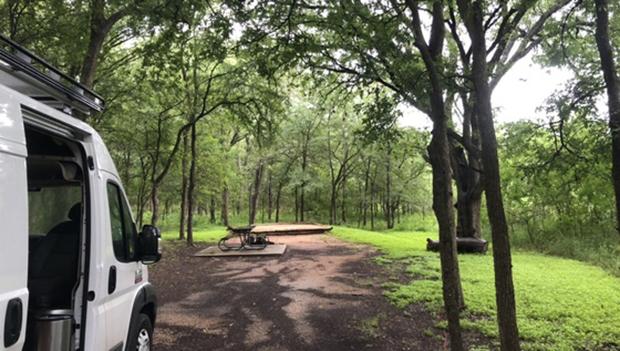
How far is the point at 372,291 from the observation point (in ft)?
27.3

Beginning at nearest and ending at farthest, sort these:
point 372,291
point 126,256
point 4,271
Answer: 1. point 4,271
2. point 126,256
3. point 372,291

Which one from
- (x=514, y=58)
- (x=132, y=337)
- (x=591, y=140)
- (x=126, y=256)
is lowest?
(x=132, y=337)

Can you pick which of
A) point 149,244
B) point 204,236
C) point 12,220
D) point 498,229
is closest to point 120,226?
point 149,244

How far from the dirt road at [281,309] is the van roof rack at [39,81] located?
3.33 m

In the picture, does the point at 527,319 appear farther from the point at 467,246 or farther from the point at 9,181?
the point at 467,246

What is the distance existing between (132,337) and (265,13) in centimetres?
450

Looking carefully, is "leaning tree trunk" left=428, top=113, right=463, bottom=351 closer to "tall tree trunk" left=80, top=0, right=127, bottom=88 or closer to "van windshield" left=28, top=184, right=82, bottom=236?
"van windshield" left=28, top=184, right=82, bottom=236

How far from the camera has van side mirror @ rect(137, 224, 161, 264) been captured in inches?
132

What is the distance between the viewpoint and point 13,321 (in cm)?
185

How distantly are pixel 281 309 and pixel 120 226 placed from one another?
416 cm

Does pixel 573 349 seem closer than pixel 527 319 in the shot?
Yes

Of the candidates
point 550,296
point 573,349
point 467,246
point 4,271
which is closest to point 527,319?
point 573,349

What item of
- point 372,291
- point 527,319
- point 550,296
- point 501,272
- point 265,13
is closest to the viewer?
point 501,272

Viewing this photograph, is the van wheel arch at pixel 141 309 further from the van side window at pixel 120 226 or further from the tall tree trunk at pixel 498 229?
the tall tree trunk at pixel 498 229
